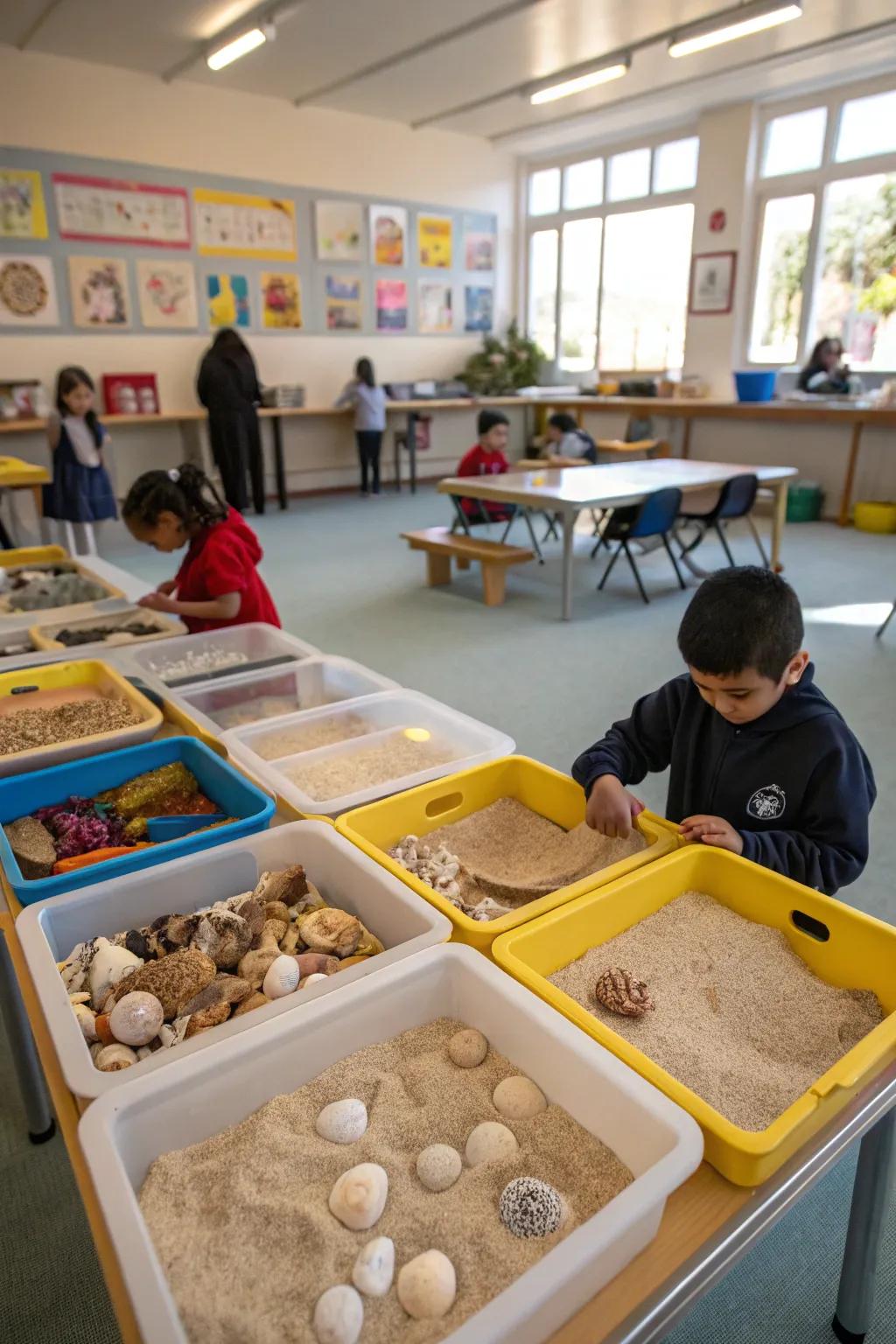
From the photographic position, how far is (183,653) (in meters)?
2.13

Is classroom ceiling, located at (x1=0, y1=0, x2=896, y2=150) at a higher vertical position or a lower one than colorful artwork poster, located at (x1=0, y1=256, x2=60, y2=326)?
higher

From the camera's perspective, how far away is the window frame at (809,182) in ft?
24.1

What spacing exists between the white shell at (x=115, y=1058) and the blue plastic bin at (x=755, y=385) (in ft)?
26.7

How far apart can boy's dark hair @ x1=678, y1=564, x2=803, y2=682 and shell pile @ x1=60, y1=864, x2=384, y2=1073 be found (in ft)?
1.91

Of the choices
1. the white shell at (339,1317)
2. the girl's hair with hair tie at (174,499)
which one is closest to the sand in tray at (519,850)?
the white shell at (339,1317)

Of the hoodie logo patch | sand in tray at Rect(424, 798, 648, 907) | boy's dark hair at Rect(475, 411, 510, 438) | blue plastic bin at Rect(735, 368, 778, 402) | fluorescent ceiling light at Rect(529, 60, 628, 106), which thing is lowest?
sand in tray at Rect(424, 798, 648, 907)

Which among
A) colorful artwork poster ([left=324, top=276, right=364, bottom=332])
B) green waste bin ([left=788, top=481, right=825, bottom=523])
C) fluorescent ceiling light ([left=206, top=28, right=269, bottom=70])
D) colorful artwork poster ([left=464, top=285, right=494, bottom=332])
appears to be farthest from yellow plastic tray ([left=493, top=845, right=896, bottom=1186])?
colorful artwork poster ([left=464, top=285, right=494, bottom=332])

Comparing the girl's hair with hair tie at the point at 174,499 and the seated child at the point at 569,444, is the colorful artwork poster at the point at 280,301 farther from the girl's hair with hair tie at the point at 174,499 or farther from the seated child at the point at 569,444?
the girl's hair with hair tie at the point at 174,499

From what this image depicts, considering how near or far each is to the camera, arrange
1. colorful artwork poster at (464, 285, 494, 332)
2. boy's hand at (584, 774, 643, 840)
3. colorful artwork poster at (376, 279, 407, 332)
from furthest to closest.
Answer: colorful artwork poster at (464, 285, 494, 332)
colorful artwork poster at (376, 279, 407, 332)
boy's hand at (584, 774, 643, 840)

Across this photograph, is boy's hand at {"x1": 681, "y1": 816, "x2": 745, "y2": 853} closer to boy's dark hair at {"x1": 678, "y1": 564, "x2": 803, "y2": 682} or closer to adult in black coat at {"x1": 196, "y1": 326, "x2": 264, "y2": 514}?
boy's dark hair at {"x1": 678, "y1": 564, "x2": 803, "y2": 682}

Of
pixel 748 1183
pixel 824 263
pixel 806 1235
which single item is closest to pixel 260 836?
pixel 748 1183

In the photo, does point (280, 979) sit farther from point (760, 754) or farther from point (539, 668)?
point (539, 668)

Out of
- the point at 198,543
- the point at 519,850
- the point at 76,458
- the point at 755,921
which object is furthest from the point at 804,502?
the point at 755,921

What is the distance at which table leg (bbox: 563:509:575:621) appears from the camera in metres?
4.45
